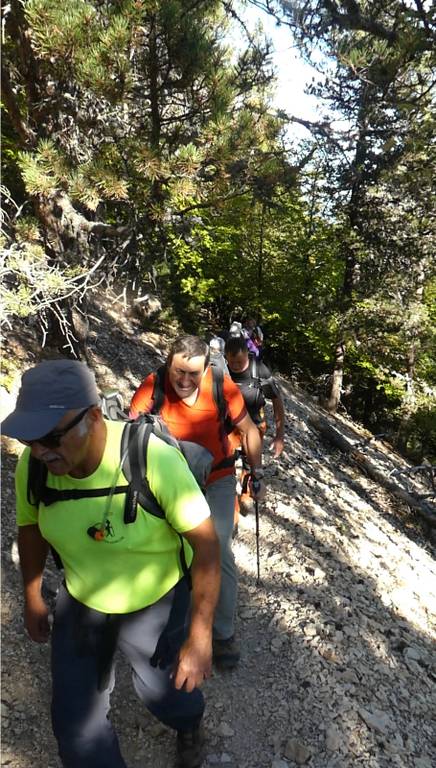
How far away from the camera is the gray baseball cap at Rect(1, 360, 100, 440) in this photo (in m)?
1.90

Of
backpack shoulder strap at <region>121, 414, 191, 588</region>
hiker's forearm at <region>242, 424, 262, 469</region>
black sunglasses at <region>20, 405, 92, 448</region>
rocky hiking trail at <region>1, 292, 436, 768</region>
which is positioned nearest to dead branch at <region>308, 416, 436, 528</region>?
rocky hiking trail at <region>1, 292, 436, 768</region>

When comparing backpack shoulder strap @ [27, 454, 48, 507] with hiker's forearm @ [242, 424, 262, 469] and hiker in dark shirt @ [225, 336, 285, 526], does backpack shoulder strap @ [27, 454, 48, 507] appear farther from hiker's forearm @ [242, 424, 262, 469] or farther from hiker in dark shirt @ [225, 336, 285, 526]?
hiker in dark shirt @ [225, 336, 285, 526]

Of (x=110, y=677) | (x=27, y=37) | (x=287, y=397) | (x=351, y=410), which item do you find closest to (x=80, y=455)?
(x=110, y=677)

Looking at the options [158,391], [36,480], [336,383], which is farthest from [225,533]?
→ [336,383]

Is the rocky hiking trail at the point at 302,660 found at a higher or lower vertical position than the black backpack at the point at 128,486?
lower

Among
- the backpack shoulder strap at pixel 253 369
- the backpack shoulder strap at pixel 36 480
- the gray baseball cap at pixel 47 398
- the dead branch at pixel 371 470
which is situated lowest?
the dead branch at pixel 371 470

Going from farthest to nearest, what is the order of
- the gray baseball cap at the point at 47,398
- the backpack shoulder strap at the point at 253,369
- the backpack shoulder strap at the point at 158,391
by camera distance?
the backpack shoulder strap at the point at 253,369 → the backpack shoulder strap at the point at 158,391 → the gray baseball cap at the point at 47,398

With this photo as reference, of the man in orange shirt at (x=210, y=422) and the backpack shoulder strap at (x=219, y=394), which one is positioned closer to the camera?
the man in orange shirt at (x=210, y=422)

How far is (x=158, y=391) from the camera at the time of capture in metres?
3.63

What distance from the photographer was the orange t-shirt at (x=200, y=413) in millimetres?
3539

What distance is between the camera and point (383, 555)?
7.18 m

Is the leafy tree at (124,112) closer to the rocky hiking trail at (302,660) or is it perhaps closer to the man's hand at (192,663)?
the rocky hiking trail at (302,660)

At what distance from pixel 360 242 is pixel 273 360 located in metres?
7.73

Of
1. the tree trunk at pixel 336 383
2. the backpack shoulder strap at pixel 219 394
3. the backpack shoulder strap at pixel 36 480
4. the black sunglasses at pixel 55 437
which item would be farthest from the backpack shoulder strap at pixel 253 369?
the tree trunk at pixel 336 383
